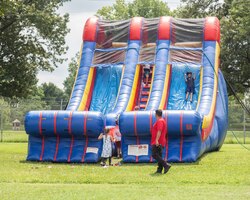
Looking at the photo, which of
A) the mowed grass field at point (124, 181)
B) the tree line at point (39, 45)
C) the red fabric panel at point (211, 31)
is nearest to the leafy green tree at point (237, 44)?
the tree line at point (39, 45)

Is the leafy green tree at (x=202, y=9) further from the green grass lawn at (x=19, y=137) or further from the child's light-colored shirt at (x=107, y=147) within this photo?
the child's light-colored shirt at (x=107, y=147)

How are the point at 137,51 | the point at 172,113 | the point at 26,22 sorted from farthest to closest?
the point at 26,22
the point at 137,51
the point at 172,113

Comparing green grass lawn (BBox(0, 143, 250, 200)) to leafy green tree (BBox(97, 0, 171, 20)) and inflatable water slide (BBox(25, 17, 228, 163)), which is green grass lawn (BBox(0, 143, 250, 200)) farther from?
leafy green tree (BBox(97, 0, 171, 20))

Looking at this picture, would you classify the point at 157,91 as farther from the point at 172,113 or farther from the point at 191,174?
the point at 191,174

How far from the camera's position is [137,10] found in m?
64.4

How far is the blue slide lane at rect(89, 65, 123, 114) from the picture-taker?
19922 mm

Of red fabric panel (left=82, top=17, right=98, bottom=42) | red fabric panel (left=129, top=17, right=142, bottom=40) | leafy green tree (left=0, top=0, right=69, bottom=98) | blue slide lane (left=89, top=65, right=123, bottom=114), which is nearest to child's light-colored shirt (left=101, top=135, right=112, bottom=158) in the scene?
blue slide lane (left=89, top=65, right=123, bottom=114)

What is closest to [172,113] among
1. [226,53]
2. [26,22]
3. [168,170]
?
[168,170]

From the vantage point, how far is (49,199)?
9414mm

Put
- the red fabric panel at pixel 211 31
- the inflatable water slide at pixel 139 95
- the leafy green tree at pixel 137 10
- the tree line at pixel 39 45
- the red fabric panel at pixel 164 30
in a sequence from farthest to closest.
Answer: the leafy green tree at pixel 137 10, the tree line at pixel 39 45, the red fabric panel at pixel 164 30, the red fabric panel at pixel 211 31, the inflatable water slide at pixel 139 95

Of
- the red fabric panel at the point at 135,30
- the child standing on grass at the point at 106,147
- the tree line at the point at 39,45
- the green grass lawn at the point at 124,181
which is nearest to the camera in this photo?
the green grass lawn at the point at 124,181

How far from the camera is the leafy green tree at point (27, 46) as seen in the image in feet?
96.3

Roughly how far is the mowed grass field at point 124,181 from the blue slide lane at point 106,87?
180 inches

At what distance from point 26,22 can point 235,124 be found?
41.1 feet
